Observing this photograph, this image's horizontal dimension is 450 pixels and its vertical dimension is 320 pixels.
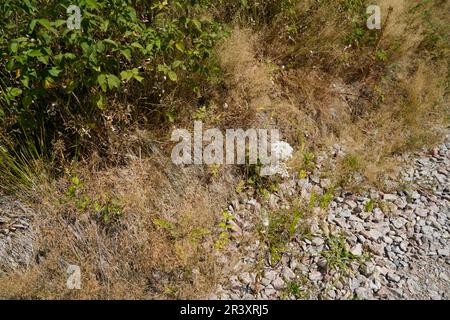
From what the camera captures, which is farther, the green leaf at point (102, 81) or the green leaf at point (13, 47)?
the green leaf at point (102, 81)

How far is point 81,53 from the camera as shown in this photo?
9.02 ft

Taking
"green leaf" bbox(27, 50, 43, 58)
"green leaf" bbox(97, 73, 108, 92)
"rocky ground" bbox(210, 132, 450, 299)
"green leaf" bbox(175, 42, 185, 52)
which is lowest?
"rocky ground" bbox(210, 132, 450, 299)

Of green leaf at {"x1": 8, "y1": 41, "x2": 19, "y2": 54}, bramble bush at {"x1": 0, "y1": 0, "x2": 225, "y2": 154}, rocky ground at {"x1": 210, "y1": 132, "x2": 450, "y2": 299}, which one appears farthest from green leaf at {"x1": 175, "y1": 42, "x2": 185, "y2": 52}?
rocky ground at {"x1": 210, "y1": 132, "x2": 450, "y2": 299}

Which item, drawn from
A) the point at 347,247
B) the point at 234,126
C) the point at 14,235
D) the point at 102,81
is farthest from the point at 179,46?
the point at 347,247

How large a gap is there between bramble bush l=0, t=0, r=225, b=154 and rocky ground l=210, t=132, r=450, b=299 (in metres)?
1.44

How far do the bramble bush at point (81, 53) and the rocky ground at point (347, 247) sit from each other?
4.71ft

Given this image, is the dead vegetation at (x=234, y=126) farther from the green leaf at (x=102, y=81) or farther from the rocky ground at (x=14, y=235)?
the green leaf at (x=102, y=81)

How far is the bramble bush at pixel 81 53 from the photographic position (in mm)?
2333

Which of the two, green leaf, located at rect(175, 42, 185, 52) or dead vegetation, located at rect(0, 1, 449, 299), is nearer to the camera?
dead vegetation, located at rect(0, 1, 449, 299)

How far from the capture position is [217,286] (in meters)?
2.50

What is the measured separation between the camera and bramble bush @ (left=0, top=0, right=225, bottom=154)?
2.33 metres

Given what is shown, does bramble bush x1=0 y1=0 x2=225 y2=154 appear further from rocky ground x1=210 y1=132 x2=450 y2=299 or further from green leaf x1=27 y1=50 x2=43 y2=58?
rocky ground x1=210 y1=132 x2=450 y2=299

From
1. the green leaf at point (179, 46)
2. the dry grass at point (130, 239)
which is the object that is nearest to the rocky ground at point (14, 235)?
the dry grass at point (130, 239)
